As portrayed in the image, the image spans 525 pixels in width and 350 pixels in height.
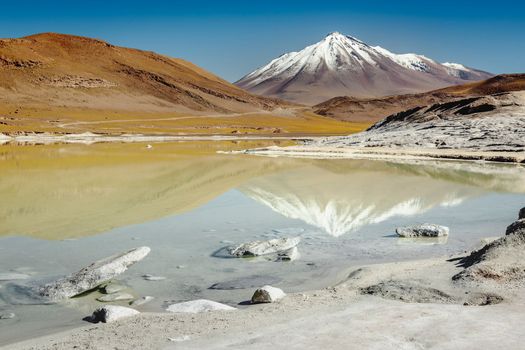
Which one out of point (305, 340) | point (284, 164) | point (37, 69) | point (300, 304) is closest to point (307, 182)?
point (284, 164)

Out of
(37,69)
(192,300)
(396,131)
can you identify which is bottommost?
(192,300)

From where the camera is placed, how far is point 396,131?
4034cm

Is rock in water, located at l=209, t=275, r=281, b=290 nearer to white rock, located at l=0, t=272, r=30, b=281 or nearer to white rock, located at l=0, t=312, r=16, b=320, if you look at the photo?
white rock, located at l=0, t=312, r=16, b=320

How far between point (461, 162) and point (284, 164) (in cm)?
813

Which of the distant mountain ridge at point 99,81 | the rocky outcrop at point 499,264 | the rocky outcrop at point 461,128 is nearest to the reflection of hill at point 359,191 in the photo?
the rocky outcrop at point 499,264

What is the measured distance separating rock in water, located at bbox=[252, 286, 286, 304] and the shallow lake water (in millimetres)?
308

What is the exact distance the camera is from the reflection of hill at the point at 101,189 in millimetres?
11156

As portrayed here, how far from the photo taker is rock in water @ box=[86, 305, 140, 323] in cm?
536

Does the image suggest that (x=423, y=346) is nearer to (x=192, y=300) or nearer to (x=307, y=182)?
(x=192, y=300)

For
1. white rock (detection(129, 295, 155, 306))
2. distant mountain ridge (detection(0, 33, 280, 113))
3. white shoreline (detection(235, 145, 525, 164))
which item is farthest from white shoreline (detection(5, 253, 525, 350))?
distant mountain ridge (detection(0, 33, 280, 113))

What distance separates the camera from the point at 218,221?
36.8 feet

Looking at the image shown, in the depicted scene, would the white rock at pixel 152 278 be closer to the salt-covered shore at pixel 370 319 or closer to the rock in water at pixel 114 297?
the rock in water at pixel 114 297

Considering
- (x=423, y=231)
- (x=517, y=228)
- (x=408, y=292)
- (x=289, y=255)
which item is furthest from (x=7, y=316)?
(x=423, y=231)

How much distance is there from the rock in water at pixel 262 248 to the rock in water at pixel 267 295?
2244 mm
